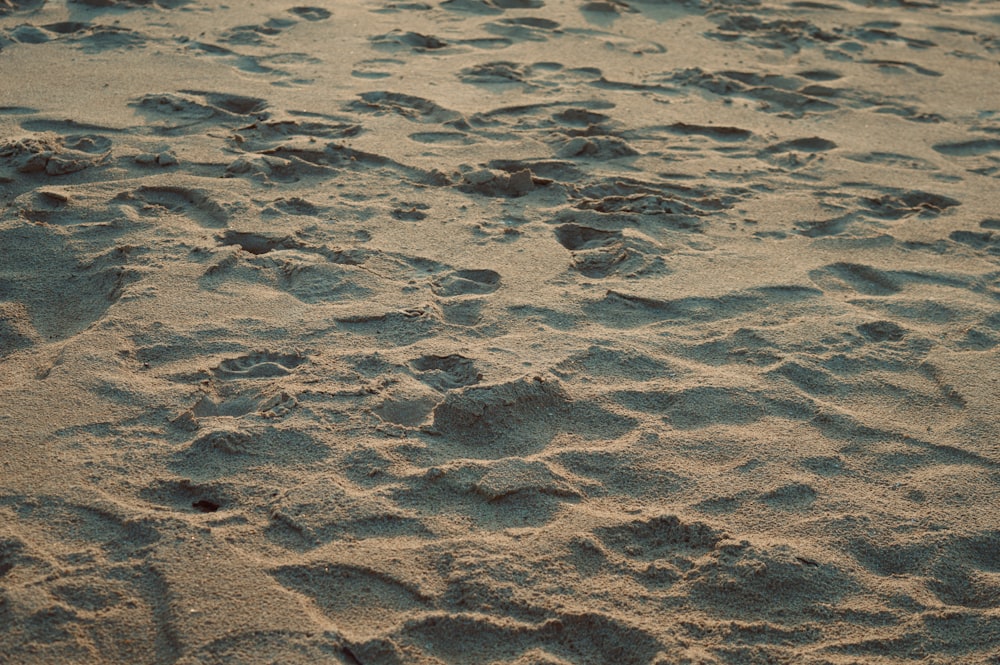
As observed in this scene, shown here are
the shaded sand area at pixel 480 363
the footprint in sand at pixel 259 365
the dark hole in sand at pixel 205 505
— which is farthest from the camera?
the footprint in sand at pixel 259 365

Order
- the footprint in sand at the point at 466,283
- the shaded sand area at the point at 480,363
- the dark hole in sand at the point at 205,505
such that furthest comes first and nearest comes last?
1. the footprint in sand at the point at 466,283
2. the dark hole in sand at the point at 205,505
3. the shaded sand area at the point at 480,363

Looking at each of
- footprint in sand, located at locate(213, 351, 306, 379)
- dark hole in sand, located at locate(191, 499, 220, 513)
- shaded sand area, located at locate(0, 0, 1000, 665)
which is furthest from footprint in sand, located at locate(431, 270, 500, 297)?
dark hole in sand, located at locate(191, 499, 220, 513)

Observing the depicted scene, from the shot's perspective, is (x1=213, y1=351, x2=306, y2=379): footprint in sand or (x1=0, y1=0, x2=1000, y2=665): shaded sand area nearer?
(x1=0, y1=0, x2=1000, y2=665): shaded sand area

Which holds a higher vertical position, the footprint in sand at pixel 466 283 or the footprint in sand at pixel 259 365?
the footprint in sand at pixel 466 283

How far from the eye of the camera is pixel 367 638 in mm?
1688

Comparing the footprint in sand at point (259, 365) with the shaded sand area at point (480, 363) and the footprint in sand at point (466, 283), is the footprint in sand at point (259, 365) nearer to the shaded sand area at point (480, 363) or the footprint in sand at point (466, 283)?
the shaded sand area at point (480, 363)

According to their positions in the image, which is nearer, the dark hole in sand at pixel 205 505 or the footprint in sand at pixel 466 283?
the dark hole in sand at pixel 205 505

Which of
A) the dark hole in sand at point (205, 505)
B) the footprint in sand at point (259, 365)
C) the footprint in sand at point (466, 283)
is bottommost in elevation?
the dark hole in sand at point (205, 505)

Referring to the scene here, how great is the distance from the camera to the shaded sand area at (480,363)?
1.78m

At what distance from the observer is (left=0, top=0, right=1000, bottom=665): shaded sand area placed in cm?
178

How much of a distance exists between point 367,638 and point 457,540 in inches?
11.4

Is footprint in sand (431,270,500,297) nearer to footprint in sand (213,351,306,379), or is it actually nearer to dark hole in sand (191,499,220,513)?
footprint in sand (213,351,306,379)

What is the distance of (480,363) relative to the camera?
243 centimetres

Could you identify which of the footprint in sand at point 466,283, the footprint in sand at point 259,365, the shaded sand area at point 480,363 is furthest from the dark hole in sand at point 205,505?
the footprint in sand at point 466,283
